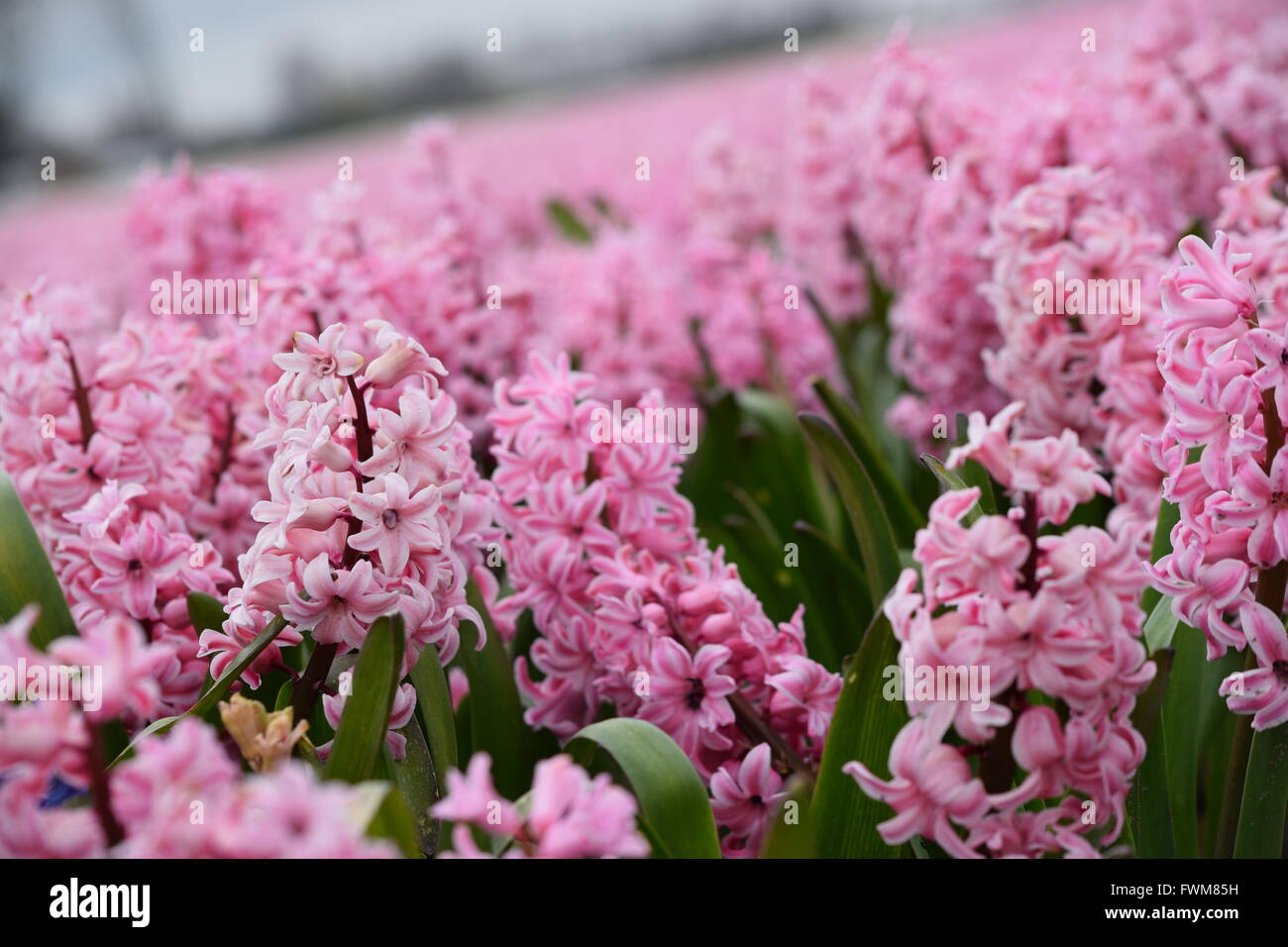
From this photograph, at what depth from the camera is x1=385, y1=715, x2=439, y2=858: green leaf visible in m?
1.30

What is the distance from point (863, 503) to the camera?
5.57 feet

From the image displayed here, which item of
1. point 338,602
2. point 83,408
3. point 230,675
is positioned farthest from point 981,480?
point 83,408

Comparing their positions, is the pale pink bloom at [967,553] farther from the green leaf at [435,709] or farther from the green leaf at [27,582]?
the green leaf at [27,582]

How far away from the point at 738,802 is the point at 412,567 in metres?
0.44

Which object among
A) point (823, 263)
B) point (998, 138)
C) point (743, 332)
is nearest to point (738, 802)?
point (998, 138)

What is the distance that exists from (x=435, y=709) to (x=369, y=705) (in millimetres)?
187

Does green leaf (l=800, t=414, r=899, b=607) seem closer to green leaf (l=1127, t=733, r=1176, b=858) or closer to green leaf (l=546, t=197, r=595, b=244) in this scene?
green leaf (l=1127, t=733, r=1176, b=858)

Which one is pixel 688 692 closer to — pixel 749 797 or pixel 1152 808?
pixel 749 797

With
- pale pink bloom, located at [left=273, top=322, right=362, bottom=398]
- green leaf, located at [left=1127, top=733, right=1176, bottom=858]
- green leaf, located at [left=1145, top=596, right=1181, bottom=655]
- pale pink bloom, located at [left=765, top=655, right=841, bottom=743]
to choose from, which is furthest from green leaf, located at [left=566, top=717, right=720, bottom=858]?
green leaf, located at [left=1145, top=596, right=1181, bottom=655]

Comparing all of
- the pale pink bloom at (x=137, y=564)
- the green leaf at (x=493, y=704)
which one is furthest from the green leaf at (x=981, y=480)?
the pale pink bloom at (x=137, y=564)

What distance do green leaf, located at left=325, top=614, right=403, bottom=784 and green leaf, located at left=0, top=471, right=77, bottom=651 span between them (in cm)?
63

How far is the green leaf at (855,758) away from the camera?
49.5 inches
